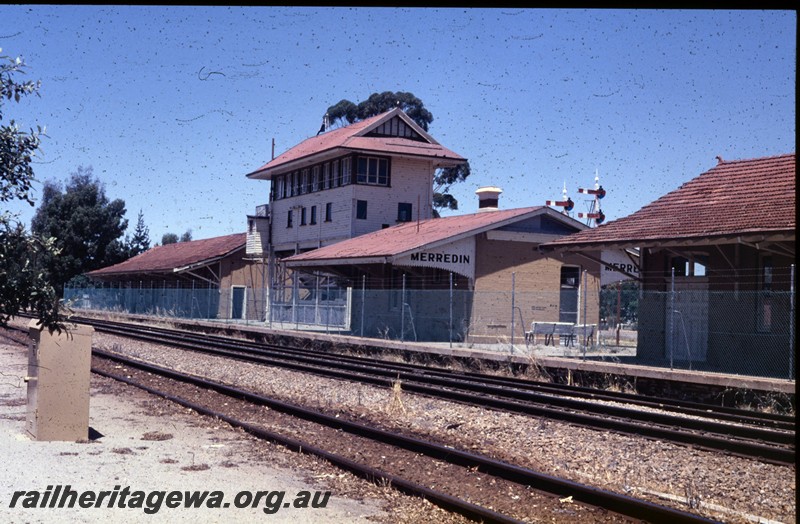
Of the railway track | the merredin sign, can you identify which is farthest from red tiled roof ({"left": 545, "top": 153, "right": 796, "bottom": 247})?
the merredin sign

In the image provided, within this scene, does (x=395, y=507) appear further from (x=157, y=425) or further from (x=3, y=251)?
(x=157, y=425)

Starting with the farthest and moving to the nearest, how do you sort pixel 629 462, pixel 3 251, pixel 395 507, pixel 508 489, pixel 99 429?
pixel 99 429 → pixel 629 462 → pixel 508 489 → pixel 395 507 → pixel 3 251

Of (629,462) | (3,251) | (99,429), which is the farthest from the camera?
(99,429)

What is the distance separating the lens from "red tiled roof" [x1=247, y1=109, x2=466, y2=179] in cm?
4238

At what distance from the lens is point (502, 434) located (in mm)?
12039

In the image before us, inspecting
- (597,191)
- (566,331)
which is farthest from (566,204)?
(566,331)

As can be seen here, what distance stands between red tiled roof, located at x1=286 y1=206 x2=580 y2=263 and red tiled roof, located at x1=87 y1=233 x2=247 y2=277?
14277 millimetres

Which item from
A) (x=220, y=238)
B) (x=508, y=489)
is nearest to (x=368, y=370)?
(x=508, y=489)

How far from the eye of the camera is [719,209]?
851 inches

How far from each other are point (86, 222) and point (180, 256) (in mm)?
13884

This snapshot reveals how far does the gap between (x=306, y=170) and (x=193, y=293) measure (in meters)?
8.92

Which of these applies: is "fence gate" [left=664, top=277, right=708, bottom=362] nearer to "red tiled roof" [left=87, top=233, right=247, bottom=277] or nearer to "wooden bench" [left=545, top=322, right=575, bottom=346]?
"wooden bench" [left=545, top=322, right=575, bottom=346]

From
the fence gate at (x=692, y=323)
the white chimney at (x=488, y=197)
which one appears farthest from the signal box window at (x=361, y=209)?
the fence gate at (x=692, y=323)

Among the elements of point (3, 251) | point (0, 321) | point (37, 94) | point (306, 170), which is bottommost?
point (0, 321)
